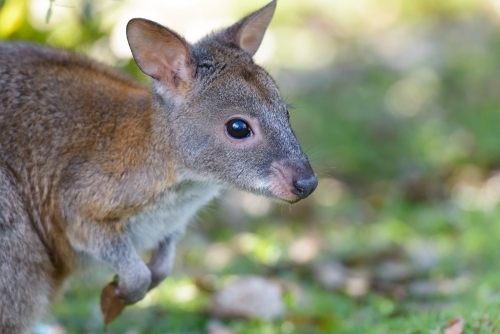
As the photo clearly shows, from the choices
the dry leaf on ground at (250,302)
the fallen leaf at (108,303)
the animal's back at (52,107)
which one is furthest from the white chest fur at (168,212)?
the dry leaf on ground at (250,302)

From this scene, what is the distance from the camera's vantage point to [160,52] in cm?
475

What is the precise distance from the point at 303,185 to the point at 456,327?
3.54 feet

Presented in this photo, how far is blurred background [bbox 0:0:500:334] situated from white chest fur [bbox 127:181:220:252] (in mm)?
605

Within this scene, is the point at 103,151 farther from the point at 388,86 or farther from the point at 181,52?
the point at 388,86

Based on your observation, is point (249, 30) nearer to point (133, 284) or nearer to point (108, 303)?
point (133, 284)

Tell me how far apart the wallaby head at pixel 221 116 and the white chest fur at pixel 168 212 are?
0.17 m

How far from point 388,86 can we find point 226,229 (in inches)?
145

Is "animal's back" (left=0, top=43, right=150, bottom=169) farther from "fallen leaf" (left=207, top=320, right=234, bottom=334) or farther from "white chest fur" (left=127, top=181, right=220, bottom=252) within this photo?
"fallen leaf" (left=207, top=320, right=234, bottom=334)

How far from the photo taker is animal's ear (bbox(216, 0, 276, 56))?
513 centimetres

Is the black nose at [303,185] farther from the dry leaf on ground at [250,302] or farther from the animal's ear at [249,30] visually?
the dry leaf on ground at [250,302]

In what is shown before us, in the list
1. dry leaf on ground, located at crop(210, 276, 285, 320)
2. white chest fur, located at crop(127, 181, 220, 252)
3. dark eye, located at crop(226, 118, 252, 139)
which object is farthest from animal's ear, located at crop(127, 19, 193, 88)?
dry leaf on ground, located at crop(210, 276, 285, 320)

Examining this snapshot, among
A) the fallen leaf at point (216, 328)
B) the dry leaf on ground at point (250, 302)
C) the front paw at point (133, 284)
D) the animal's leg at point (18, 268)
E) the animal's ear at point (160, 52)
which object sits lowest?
the animal's leg at point (18, 268)

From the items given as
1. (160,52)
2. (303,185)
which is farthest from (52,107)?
(303,185)

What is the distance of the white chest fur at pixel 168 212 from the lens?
492 cm
